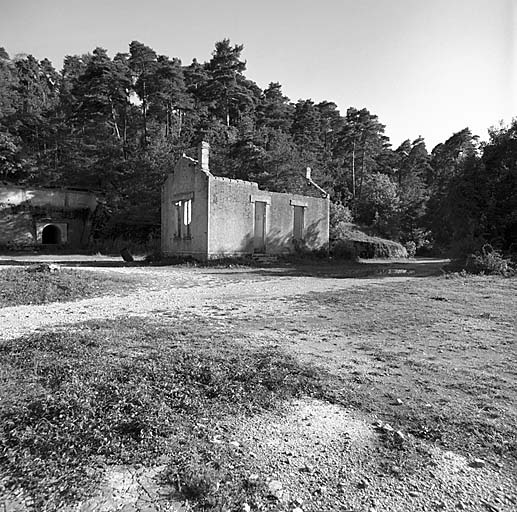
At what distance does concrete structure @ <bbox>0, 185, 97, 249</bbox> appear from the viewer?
3294 cm

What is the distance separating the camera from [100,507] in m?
2.22

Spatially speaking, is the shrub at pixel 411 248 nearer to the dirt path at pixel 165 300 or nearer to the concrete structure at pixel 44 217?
the dirt path at pixel 165 300

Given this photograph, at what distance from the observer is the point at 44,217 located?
3434cm

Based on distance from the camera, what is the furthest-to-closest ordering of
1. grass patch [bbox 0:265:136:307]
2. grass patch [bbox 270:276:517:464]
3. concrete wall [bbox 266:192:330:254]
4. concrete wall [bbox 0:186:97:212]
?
concrete wall [bbox 0:186:97:212]
concrete wall [bbox 266:192:330:254]
grass patch [bbox 0:265:136:307]
grass patch [bbox 270:276:517:464]

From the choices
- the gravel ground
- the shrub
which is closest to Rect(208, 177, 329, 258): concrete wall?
the shrub

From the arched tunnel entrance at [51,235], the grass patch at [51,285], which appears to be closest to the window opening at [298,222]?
the grass patch at [51,285]

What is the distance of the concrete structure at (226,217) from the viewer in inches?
766

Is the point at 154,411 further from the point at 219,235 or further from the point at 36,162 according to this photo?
the point at 36,162

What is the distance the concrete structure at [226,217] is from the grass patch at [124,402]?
14.6 m

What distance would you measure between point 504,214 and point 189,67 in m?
41.1

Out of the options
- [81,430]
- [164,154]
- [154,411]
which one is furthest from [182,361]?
[164,154]

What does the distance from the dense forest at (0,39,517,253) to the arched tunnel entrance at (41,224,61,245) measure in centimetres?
405

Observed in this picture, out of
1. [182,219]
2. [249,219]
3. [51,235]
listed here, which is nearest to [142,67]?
[51,235]

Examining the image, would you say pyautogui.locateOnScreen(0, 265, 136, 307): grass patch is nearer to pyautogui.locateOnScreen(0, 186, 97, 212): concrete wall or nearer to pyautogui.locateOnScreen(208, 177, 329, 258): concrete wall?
pyautogui.locateOnScreen(208, 177, 329, 258): concrete wall
